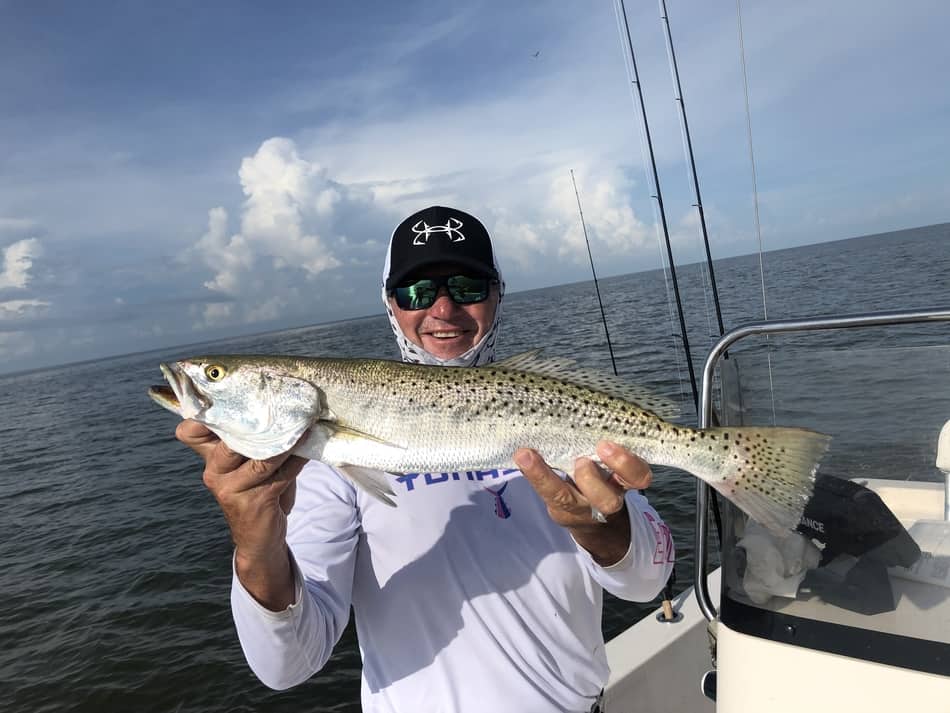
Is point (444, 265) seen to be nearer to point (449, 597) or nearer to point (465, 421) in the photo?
point (465, 421)

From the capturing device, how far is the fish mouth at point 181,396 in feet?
8.96

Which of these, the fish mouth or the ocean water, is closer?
the fish mouth

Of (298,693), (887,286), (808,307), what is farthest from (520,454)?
(887,286)

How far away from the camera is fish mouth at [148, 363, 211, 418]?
273cm

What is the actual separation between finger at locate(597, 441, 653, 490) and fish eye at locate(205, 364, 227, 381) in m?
1.99

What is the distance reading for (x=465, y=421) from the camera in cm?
293

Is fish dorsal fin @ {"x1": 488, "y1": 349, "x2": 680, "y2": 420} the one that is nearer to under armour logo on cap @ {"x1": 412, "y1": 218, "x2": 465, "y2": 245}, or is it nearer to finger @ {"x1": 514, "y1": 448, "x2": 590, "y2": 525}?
finger @ {"x1": 514, "y1": 448, "x2": 590, "y2": 525}

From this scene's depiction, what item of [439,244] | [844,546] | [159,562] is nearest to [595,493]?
[844,546]

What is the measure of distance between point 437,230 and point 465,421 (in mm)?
→ 1172

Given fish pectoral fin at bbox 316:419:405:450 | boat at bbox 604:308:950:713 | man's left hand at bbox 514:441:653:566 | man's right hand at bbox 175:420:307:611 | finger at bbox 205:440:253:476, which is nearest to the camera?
boat at bbox 604:308:950:713

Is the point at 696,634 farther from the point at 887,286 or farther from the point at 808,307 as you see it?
the point at 887,286

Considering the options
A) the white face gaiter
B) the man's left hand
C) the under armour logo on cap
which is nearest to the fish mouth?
the white face gaiter

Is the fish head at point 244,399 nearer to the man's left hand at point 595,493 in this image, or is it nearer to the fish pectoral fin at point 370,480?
the fish pectoral fin at point 370,480

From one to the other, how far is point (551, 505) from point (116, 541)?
15850 mm
